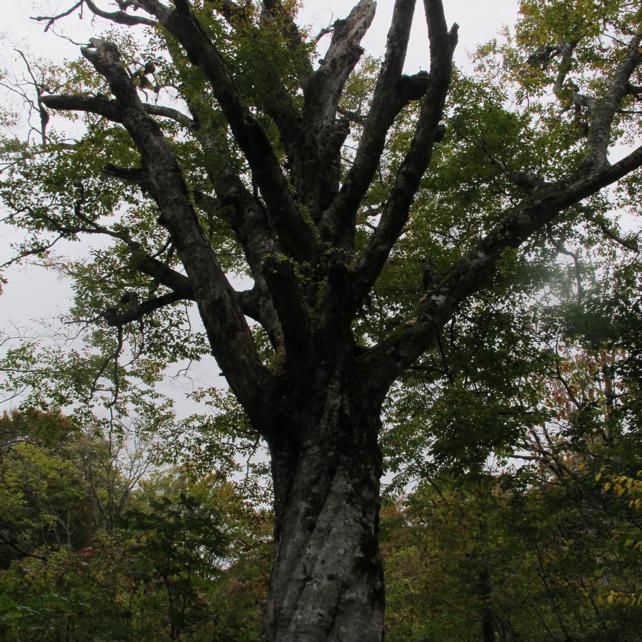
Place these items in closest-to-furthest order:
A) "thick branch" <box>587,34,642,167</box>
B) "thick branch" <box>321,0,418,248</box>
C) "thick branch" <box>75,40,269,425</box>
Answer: "thick branch" <box>75,40,269,425</box>, "thick branch" <box>321,0,418,248</box>, "thick branch" <box>587,34,642,167</box>

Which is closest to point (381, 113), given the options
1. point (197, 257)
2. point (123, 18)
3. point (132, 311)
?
point (197, 257)

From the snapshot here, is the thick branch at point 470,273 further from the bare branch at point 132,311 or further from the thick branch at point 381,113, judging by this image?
Answer: the bare branch at point 132,311

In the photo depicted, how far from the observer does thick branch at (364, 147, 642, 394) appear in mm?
4766

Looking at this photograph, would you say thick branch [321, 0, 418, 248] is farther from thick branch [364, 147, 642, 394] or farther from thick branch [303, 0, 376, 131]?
thick branch [303, 0, 376, 131]

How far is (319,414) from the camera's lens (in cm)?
428

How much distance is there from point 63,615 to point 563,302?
7006mm

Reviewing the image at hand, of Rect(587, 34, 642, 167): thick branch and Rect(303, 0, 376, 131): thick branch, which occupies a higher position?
Rect(303, 0, 376, 131): thick branch

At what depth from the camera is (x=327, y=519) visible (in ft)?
12.3

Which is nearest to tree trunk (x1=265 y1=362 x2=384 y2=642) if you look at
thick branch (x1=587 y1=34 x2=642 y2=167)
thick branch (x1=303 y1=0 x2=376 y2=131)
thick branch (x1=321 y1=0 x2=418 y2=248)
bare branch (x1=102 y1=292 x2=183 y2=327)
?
thick branch (x1=321 y1=0 x2=418 y2=248)

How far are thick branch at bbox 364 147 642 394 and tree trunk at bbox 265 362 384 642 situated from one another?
0.43 meters

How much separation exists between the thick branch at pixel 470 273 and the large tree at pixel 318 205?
21 millimetres

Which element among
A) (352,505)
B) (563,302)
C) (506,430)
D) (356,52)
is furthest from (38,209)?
(563,302)

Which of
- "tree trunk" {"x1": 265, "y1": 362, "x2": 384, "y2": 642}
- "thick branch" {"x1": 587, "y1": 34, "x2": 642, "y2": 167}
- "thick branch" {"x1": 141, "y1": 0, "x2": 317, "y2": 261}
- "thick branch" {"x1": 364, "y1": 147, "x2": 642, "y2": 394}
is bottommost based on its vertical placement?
"tree trunk" {"x1": 265, "y1": 362, "x2": 384, "y2": 642}

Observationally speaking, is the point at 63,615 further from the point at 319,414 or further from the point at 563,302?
the point at 563,302
